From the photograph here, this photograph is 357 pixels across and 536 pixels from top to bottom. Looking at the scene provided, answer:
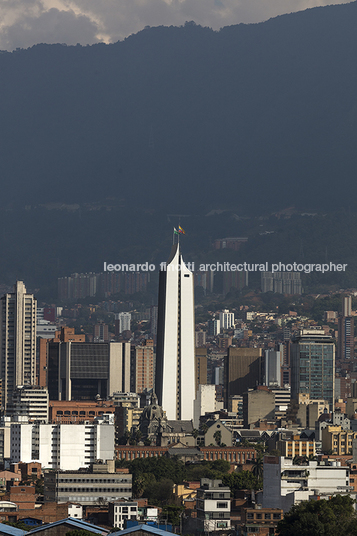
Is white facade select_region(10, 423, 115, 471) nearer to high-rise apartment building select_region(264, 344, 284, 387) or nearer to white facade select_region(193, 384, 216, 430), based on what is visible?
white facade select_region(193, 384, 216, 430)

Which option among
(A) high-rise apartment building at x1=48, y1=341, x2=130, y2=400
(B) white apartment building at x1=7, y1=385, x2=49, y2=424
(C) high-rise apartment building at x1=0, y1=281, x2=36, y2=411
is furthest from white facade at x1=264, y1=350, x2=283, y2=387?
(B) white apartment building at x1=7, y1=385, x2=49, y2=424

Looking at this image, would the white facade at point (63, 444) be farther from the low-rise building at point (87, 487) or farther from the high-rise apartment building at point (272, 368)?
the high-rise apartment building at point (272, 368)

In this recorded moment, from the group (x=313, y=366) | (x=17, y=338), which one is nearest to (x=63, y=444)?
(x=17, y=338)

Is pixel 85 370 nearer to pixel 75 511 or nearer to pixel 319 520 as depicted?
pixel 75 511

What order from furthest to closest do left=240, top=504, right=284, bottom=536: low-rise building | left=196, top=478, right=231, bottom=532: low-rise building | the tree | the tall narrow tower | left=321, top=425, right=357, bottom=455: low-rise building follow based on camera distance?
the tall narrow tower, left=321, top=425, right=357, bottom=455: low-rise building, left=196, top=478, right=231, bottom=532: low-rise building, left=240, top=504, right=284, bottom=536: low-rise building, the tree

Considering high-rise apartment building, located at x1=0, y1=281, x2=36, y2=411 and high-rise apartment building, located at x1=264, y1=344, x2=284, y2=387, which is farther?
high-rise apartment building, located at x1=264, y1=344, x2=284, y2=387

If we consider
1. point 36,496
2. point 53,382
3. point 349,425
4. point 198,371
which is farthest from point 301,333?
point 36,496

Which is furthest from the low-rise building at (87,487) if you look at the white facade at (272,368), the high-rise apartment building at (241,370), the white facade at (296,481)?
the white facade at (272,368)
